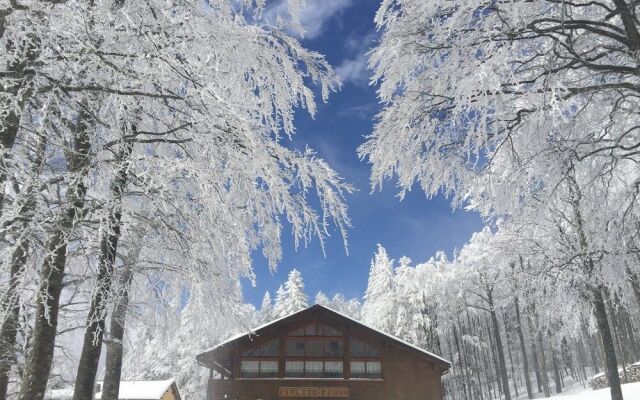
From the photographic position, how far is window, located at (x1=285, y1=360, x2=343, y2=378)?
1964cm

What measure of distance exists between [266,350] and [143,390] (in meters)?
9.08

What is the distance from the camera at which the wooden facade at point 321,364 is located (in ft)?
62.6

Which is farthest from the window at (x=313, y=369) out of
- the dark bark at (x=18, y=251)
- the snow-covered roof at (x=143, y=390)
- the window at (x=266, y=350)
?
the dark bark at (x=18, y=251)

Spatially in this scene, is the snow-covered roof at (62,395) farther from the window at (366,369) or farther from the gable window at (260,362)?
the window at (366,369)

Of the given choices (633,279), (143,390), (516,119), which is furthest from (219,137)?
(143,390)

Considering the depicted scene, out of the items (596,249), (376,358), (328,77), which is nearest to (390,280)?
(376,358)

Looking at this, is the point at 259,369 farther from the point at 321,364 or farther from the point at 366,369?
the point at 366,369

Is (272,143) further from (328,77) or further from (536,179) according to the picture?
(536,179)

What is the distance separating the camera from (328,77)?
580cm

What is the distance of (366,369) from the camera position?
19.8 metres

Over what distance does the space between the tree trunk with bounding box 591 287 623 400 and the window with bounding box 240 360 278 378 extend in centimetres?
1301

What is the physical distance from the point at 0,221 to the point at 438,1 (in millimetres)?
5039

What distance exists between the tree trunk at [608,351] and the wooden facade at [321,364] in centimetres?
765

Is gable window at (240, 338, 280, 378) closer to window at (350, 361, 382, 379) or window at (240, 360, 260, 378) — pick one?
window at (240, 360, 260, 378)
